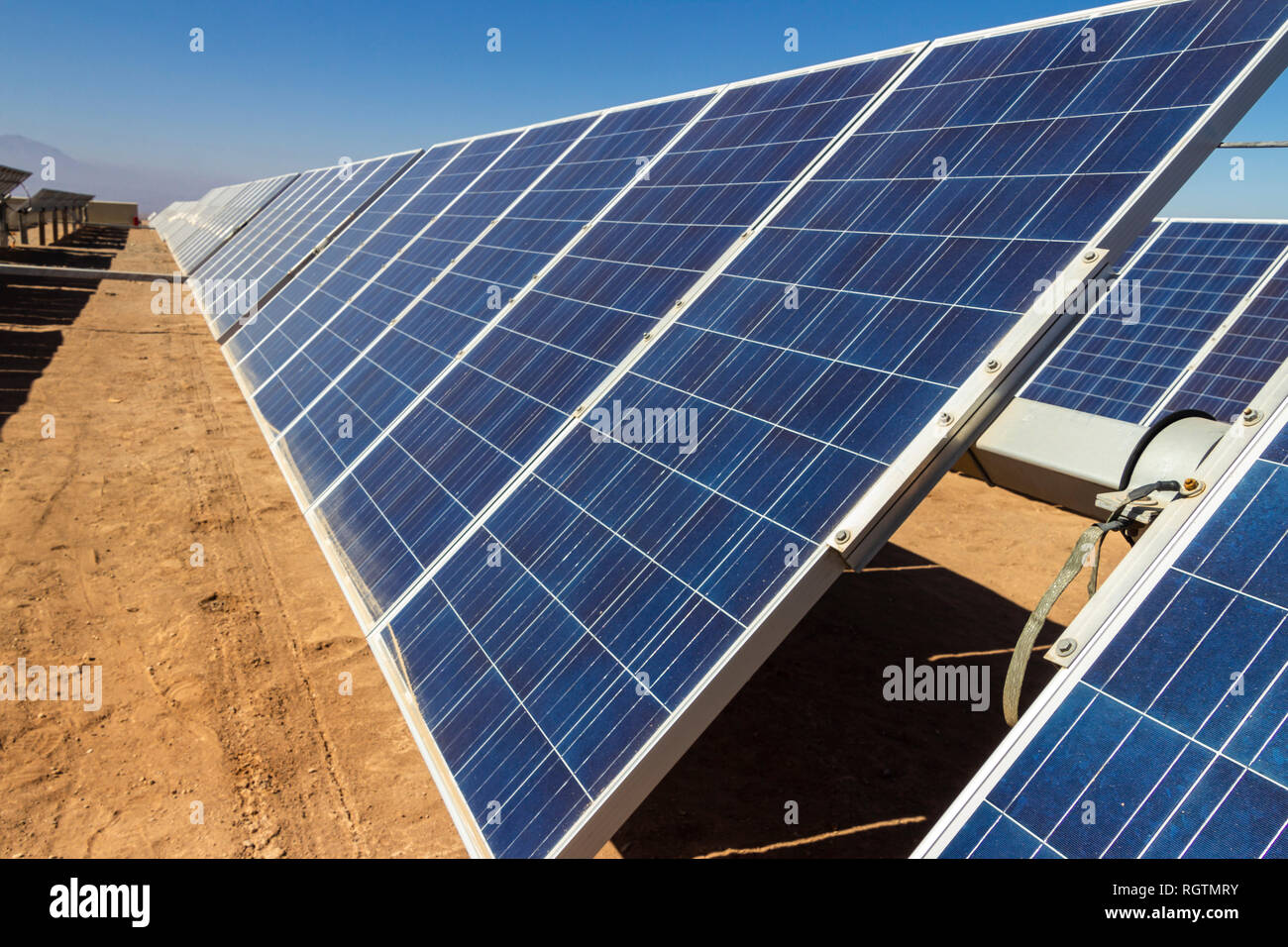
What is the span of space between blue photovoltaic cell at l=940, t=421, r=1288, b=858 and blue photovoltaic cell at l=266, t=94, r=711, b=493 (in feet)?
24.8

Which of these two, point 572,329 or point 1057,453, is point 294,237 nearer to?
point 572,329

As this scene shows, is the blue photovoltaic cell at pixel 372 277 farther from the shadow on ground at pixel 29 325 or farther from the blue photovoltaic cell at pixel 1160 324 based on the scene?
the blue photovoltaic cell at pixel 1160 324

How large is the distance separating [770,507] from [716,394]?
129 centimetres

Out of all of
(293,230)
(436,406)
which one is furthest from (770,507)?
(293,230)

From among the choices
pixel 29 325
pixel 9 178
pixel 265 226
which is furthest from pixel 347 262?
pixel 9 178

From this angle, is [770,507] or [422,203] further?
[422,203]

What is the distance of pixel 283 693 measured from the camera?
8.32 m

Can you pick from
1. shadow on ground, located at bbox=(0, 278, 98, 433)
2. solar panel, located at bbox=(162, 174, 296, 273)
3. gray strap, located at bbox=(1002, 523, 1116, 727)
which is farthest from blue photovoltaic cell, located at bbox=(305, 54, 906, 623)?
solar panel, located at bbox=(162, 174, 296, 273)

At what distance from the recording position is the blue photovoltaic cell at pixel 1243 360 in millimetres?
14719

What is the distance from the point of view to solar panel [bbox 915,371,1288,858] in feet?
9.75

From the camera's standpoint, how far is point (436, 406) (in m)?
8.91

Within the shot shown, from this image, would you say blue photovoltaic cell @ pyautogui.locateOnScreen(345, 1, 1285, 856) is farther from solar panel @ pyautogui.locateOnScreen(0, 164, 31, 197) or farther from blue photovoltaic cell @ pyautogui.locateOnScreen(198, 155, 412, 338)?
solar panel @ pyautogui.locateOnScreen(0, 164, 31, 197)

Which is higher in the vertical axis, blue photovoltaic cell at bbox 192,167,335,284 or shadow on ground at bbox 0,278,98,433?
blue photovoltaic cell at bbox 192,167,335,284
